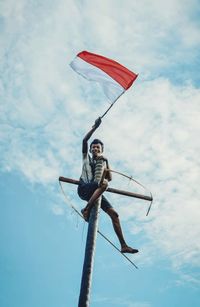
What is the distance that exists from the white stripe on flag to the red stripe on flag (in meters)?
0.09

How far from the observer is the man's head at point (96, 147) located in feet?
23.7

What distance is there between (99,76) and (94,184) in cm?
349

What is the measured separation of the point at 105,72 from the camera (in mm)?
8844

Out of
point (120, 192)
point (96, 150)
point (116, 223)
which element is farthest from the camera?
point (96, 150)

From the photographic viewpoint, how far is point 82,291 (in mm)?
5031

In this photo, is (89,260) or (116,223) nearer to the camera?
(89,260)

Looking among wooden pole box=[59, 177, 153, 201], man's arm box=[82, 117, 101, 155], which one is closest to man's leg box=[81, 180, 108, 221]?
wooden pole box=[59, 177, 153, 201]

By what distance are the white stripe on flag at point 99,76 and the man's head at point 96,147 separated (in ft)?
3.95

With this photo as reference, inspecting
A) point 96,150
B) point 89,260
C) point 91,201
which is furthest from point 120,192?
point 89,260

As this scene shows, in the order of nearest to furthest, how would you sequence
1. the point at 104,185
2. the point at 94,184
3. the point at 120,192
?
the point at 104,185, the point at 94,184, the point at 120,192

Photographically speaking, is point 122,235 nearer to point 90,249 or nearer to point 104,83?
point 90,249

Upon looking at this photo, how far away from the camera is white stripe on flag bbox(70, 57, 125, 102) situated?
27.1 feet

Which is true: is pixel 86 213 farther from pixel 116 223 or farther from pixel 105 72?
pixel 105 72

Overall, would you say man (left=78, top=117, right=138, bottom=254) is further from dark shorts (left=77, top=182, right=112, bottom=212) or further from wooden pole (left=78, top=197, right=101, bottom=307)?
wooden pole (left=78, top=197, right=101, bottom=307)
